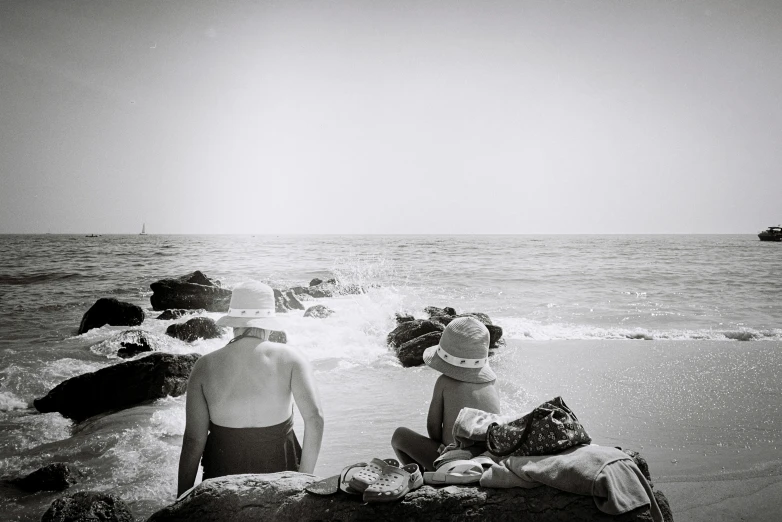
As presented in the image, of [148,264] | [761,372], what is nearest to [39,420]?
[761,372]

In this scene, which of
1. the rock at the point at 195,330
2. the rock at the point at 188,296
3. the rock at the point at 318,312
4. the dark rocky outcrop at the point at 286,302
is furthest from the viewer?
the rock at the point at 188,296

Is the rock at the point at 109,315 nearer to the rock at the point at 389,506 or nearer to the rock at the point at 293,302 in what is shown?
the rock at the point at 293,302

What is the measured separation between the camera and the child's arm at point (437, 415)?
3748 millimetres

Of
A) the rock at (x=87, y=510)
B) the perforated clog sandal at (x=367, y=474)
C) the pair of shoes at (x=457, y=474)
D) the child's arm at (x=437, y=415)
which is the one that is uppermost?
the perforated clog sandal at (x=367, y=474)

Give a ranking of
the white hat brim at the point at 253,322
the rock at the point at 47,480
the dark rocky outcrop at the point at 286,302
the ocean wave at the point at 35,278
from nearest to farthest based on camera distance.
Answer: the white hat brim at the point at 253,322
the rock at the point at 47,480
the dark rocky outcrop at the point at 286,302
the ocean wave at the point at 35,278

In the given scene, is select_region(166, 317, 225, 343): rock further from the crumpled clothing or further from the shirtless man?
the crumpled clothing

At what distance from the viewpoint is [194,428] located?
3006 millimetres

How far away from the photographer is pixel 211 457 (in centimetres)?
308

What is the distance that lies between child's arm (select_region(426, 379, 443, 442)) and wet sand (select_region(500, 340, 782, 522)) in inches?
84.0

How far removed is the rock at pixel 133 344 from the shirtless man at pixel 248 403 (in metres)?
8.75

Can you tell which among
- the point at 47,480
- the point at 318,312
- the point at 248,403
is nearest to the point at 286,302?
the point at 318,312

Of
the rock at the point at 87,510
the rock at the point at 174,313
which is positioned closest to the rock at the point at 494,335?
the rock at the point at 87,510

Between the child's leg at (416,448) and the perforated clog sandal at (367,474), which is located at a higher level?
the perforated clog sandal at (367,474)

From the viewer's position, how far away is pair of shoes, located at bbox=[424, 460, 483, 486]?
7.38 ft
